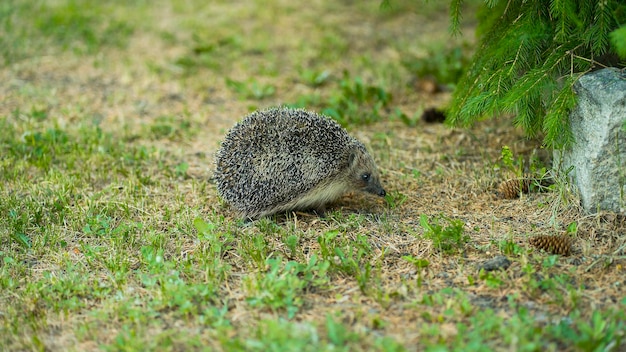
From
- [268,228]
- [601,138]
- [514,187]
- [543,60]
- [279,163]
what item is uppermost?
[543,60]

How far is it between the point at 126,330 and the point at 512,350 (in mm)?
2402

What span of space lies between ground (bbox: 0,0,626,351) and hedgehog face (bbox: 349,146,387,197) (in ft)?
0.57

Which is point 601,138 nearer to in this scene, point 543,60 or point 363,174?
point 543,60

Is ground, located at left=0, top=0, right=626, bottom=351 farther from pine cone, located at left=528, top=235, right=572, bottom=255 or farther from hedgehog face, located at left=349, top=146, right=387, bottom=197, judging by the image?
hedgehog face, located at left=349, top=146, right=387, bottom=197

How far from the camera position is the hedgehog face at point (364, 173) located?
6121mm

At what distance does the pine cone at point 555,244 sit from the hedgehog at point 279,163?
74.6 inches

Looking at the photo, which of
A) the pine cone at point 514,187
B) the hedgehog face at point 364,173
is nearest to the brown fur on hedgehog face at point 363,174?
the hedgehog face at point 364,173

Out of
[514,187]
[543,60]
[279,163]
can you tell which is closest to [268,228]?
[279,163]

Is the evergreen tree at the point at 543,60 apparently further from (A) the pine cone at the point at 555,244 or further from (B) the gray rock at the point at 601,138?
(A) the pine cone at the point at 555,244

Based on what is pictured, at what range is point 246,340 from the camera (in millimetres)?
4070

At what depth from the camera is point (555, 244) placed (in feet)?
16.1

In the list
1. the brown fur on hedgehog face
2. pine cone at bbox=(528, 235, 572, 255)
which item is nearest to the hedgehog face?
the brown fur on hedgehog face

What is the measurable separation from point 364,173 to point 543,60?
1.85 m

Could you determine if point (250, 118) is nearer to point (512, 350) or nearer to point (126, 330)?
point (126, 330)
